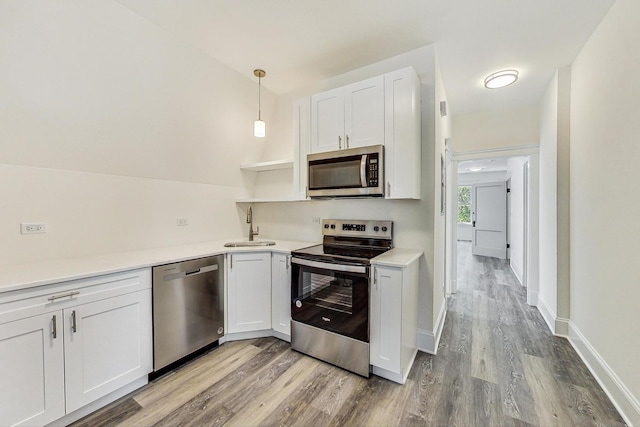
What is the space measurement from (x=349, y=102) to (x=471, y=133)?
2457 millimetres

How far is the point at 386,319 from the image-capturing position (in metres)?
2.00

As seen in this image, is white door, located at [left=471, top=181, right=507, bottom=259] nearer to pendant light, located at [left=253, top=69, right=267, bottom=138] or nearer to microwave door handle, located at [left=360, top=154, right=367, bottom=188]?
microwave door handle, located at [left=360, top=154, right=367, bottom=188]

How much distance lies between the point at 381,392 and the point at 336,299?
0.74m

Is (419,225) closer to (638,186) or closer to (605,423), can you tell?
(638,186)

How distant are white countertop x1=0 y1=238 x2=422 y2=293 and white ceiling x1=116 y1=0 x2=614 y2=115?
1903 millimetres

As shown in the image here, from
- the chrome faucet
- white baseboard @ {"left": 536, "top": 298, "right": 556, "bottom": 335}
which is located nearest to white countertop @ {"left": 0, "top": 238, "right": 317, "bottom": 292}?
the chrome faucet

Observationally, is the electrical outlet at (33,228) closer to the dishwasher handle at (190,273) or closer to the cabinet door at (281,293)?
the dishwasher handle at (190,273)

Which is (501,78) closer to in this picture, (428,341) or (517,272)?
(428,341)

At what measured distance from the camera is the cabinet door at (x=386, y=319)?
1951 mm

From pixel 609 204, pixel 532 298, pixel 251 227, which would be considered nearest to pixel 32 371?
pixel 251 227

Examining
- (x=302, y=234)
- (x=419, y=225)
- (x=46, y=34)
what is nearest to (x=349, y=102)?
(x=419, y=225)

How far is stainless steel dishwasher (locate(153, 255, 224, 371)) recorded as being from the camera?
1998 mm

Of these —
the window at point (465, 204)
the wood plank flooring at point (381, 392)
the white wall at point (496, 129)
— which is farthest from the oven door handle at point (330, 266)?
→ the window at point (465, 204)

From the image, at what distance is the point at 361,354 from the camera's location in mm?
2084
